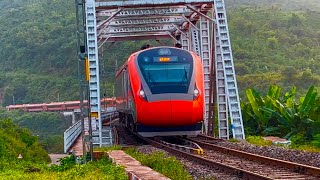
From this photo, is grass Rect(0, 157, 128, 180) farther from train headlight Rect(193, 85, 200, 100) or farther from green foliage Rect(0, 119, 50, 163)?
train headlight Rect(193, 85, 200, 100)

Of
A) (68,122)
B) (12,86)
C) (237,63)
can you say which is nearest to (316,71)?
(237,63)

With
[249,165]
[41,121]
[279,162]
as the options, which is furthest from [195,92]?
[41,121]

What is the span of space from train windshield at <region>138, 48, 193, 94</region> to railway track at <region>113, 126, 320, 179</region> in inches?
77.2

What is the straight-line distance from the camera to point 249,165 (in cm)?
1192

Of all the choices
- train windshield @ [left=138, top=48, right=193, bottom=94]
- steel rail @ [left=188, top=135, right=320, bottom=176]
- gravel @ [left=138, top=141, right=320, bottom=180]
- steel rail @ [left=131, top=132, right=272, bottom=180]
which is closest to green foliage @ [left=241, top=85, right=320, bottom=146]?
gravel @ [left=138, top=141, right=320, bottom=180]

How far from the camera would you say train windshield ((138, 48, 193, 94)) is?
58.2 feet

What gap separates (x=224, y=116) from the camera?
21.0 m

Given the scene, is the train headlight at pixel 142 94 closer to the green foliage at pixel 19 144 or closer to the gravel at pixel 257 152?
the gravel at pixel 257 152

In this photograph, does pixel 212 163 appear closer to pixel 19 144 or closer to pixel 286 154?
pixel 286 154

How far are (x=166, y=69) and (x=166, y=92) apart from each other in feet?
2.90

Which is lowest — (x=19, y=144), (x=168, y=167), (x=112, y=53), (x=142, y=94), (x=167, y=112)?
(x=19, y=144)

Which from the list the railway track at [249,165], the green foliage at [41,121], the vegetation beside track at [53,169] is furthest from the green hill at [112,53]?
the railway track at [249,165]

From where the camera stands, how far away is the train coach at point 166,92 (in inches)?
692

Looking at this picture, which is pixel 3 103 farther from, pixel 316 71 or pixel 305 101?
pixel 305 101
